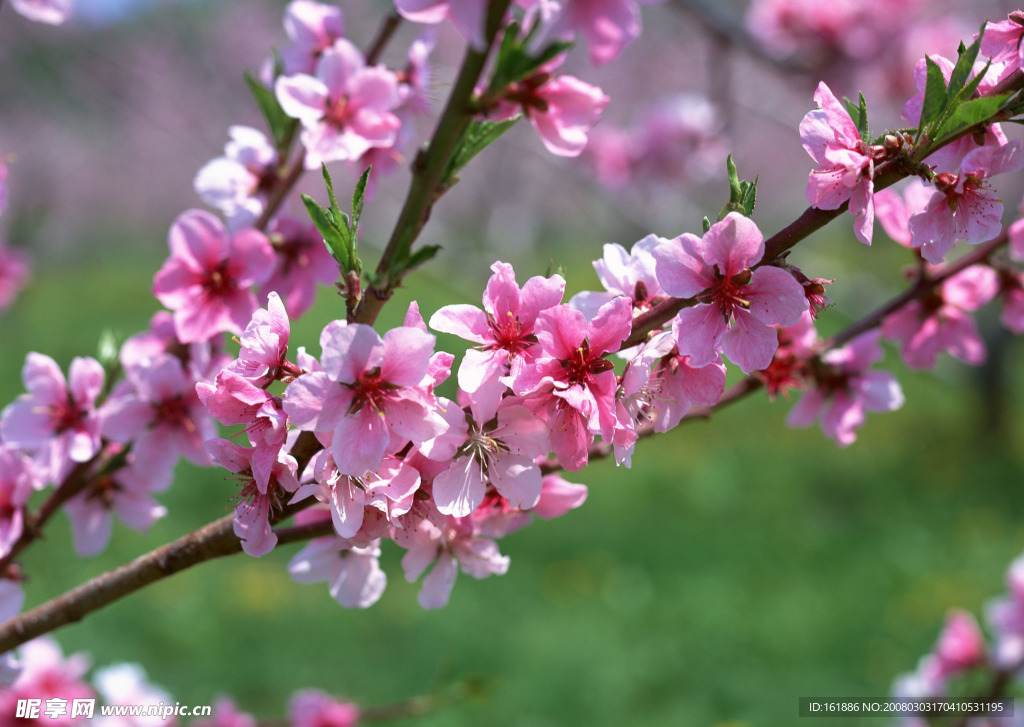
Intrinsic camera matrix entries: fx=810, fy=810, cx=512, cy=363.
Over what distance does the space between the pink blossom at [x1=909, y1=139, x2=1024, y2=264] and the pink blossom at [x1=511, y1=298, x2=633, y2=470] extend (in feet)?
0.94

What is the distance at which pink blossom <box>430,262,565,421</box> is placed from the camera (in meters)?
0.65

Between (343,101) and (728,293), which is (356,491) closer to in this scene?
(728,293)

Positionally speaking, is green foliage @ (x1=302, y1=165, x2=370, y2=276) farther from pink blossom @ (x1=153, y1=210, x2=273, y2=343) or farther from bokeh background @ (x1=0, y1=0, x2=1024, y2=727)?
bokeh background @ (x1=0, y1=0, x2=1024, y2=727)

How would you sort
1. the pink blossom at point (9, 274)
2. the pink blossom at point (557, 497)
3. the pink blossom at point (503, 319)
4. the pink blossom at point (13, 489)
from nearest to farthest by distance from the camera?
the pink blossom at point (503, 319) → the pink blossom at point (557, 497) → the pink blossom at point (13, 489) → the pink blossom at point (9, 274)

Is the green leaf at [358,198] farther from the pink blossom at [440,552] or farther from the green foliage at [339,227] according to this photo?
the pink blossom at [440,552]

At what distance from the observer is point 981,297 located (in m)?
0.97

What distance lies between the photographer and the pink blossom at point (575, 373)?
63cm

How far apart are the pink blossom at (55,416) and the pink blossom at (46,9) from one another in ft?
1.72

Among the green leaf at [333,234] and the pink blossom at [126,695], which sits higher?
the green leaf at [333,234]

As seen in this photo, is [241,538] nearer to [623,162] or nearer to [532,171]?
[623,162]

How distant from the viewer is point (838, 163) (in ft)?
2.10

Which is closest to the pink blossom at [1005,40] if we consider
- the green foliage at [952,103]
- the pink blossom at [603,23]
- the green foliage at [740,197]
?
the green foliage at [952,103]

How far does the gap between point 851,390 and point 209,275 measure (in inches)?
31.4

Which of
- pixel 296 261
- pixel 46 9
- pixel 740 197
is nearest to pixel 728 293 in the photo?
pixel 740 197
